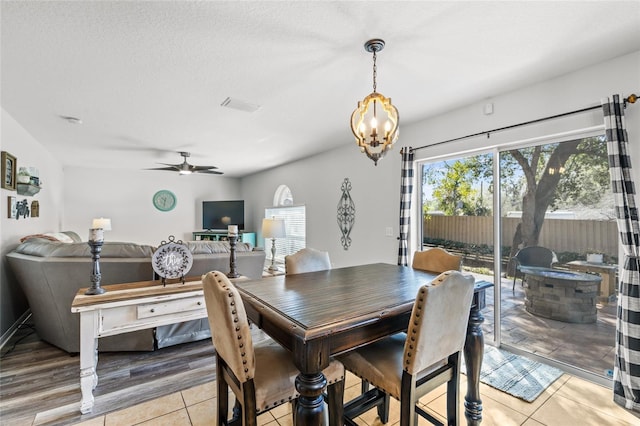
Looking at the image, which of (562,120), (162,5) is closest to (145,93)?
(162,5)

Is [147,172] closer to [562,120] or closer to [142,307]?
[142,307]

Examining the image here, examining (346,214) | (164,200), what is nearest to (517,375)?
(346,214)

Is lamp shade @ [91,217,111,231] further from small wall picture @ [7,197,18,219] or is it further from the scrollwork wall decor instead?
the scrollwork wall decor

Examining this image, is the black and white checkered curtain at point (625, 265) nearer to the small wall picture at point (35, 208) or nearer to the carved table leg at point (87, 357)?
the carved table leg at point (87, 357)

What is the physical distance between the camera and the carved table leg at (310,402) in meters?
1.17

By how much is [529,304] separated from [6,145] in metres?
5.50

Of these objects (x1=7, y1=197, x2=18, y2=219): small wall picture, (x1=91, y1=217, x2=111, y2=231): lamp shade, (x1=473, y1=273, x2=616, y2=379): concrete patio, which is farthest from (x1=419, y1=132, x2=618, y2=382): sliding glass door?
(x1=91, y1=217, x2=111, y2=231): lamp shade

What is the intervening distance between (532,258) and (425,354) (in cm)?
208

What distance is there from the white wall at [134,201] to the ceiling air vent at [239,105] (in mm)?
5115

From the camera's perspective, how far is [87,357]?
195cm

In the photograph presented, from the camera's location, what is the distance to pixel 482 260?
3.05m

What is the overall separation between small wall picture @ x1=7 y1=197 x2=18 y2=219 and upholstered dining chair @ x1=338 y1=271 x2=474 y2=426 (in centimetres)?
374

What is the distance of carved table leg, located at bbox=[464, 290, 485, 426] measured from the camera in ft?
5.60

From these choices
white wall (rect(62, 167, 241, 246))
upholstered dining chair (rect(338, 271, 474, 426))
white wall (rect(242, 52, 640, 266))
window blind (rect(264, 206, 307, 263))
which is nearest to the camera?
upholstered dining chair (rect(338, 271, 474, 426))
